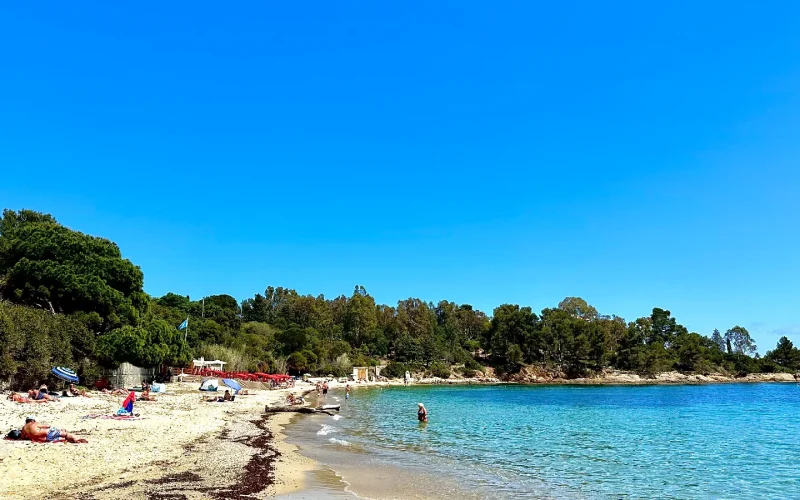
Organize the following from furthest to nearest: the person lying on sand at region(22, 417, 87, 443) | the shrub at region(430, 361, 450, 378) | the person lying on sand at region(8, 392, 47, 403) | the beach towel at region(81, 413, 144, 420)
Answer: the shrub at region(430, 361, 450, 378), the person lying on sand at region(8, 392, 47, 403), the beach towel at region(81, 413, 144, 420), the person lying on sand at region(22, 417, 87, 443)

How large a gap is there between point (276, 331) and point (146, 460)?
294 ft

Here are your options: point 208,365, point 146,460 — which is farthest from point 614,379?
point 146,460

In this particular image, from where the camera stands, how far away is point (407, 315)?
5581 inches

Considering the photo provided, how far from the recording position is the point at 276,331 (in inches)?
3974

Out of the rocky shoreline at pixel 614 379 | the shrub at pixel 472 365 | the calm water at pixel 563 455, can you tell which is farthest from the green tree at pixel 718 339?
the calm water at pixel 563 455

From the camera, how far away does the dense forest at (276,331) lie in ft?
116

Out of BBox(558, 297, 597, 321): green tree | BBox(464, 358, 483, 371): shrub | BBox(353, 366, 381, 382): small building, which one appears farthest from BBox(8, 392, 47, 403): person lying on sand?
BBox(558, 297, 597, 321): green tree

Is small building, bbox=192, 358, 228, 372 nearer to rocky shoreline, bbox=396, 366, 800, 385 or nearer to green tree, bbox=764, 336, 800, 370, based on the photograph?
rocky shoreline, bbox=396, 366, 800, 385

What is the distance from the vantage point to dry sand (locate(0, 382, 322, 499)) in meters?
10.6

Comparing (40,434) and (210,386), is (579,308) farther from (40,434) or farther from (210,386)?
(40,434)

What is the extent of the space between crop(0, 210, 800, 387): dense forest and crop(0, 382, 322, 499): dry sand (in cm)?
1138

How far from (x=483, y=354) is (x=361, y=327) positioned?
106 feet

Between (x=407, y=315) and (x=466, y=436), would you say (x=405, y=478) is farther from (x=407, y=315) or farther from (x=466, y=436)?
(x=407, y=315)

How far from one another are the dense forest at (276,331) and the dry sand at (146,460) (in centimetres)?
1138
